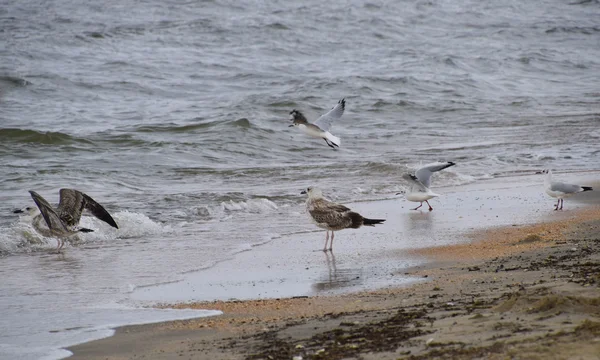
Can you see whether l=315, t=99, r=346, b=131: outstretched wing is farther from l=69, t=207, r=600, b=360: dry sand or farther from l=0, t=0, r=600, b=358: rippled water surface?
l=69, t=207, r=600, b=360: dry sand

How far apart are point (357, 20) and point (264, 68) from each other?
1125 centimetres

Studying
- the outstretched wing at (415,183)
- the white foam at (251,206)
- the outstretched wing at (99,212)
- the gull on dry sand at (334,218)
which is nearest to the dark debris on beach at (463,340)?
the gull on dry sand at (334,218)

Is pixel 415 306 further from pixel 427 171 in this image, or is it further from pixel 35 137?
pixel 35 137

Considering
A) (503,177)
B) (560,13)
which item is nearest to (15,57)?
(503,177)

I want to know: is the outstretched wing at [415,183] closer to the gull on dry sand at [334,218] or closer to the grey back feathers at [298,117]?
the grey back feathers at [298,117]

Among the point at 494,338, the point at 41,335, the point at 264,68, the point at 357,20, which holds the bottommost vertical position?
the point at 41,335

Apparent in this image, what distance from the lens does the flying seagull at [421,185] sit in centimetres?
1101

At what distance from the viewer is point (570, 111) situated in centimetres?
2072

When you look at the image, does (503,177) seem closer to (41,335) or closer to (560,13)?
(41,335)

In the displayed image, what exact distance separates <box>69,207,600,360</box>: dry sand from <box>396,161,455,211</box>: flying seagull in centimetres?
375

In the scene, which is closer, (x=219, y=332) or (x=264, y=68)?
(x=219, y=332)

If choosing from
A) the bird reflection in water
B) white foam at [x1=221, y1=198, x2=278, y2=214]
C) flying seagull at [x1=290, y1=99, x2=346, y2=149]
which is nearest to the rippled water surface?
white foam at [x1=221, y1=198, x2=278, y2=214]

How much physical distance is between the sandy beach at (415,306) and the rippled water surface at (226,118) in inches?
23.3

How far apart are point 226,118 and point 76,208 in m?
9.42
